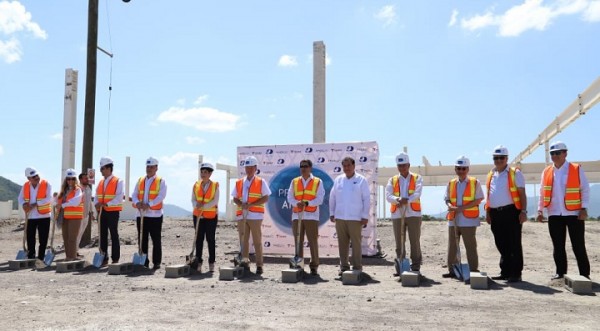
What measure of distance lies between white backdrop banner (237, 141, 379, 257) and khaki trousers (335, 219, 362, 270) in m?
2.54

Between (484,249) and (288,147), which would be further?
(484,249)

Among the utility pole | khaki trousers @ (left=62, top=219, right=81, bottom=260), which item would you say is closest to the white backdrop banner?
khaki trousers @ (left=62, top=219, right=81, bottom=260)

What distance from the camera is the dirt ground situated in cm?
467

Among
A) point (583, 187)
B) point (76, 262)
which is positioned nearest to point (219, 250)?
point (76, 262)

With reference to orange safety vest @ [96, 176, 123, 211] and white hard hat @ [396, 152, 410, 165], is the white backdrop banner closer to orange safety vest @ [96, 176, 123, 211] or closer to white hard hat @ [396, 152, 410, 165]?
white hard hat @ [396, 152, 410, 165]

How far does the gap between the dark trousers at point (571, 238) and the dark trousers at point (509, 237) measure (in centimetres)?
44

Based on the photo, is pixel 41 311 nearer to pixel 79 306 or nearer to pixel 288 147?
pixel 79 306

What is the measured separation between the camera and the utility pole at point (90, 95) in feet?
41.4

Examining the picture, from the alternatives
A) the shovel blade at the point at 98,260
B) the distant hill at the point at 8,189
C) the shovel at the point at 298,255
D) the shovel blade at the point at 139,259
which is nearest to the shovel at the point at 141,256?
the shovel blade at the point at 139,259

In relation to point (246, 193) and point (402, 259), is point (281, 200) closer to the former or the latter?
point (246, 193)

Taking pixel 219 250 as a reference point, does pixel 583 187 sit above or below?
above

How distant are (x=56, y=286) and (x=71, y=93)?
10324 millimetres

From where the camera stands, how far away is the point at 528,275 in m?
8.04

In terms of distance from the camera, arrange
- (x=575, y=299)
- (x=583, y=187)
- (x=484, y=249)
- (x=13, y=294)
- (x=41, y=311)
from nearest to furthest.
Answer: (x=41, y=311), (x=575, y=299), (x=13, y=294), (x=583, y=187), (x=484, y=249)
